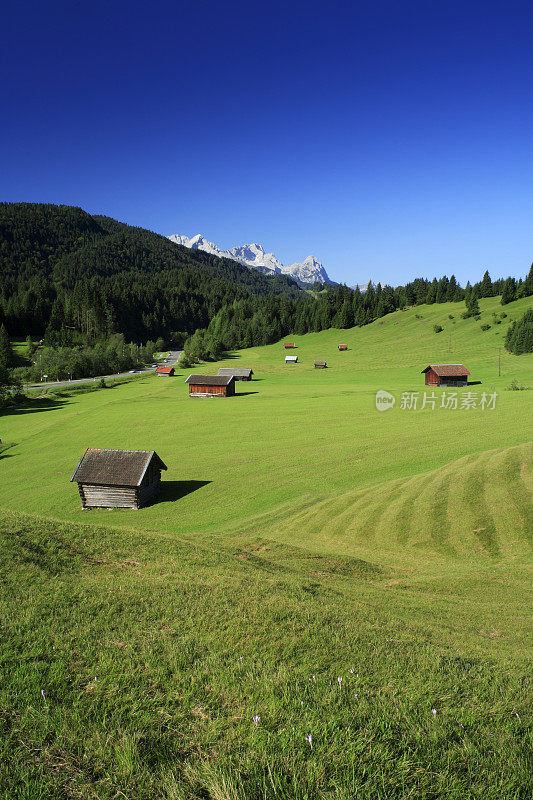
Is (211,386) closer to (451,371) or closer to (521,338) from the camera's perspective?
(451,371)

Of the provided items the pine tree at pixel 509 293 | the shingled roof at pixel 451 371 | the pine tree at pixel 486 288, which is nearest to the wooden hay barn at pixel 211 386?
the shingled roof at pixel 451 371

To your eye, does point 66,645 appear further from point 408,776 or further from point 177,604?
point 408,776

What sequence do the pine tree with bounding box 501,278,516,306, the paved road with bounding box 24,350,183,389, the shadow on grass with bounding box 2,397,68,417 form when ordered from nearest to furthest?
the shadow on grass with bounding box 2,397,68,417 → the paved road with bounding box 24,350,183,389 → the pine tree with bounding box 501,278,516,306

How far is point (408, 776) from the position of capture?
149 inches

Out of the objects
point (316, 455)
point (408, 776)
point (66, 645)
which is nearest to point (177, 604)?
point (66, 645)

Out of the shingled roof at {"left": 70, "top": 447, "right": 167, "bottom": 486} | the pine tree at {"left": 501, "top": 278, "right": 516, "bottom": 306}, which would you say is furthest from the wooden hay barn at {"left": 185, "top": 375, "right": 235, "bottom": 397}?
the pine tree at {"left": 501, "top": 278, "right": 516, "bottom": 306}

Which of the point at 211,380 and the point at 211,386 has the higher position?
the point at 211,380

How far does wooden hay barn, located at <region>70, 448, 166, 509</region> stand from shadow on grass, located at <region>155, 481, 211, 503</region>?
135 cm

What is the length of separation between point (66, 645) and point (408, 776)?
17.9 ft

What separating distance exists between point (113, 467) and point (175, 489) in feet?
17.6

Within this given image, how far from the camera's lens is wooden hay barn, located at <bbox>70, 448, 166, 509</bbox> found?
1128 inches

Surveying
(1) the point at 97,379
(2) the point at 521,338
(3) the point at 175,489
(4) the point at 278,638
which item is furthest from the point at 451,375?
(1) the point at 97,379

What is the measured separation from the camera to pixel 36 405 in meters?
75.3

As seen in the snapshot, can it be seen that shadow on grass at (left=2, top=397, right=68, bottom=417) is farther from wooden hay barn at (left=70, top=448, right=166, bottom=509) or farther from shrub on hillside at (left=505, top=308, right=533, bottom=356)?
shrub on hillside at (left=505, top=308, right=533, bottom=356)
